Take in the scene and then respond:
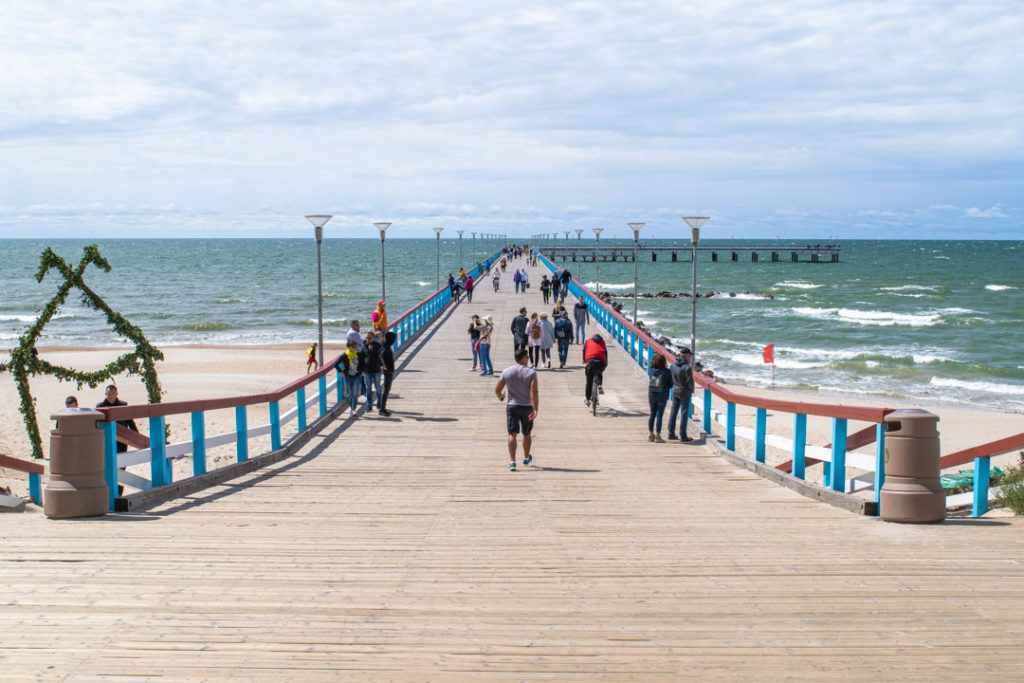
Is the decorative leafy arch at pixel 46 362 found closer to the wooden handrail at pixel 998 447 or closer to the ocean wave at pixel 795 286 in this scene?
the wooden handrail at pixel 998 447

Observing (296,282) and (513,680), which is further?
(296,282)

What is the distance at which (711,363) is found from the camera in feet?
125

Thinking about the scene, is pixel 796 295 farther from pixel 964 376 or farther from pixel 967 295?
pixel 964 376

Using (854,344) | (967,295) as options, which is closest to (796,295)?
(967,295)

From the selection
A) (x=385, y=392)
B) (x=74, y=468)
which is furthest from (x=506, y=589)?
(x=385, y=392)

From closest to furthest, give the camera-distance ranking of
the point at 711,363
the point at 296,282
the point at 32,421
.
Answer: the point at 32,421, the point at 711,363, the point at 296,282

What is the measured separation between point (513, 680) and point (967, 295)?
8188cm

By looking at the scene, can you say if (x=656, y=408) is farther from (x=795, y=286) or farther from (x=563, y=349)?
(x=795, y=286)

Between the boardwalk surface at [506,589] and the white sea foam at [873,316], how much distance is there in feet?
162

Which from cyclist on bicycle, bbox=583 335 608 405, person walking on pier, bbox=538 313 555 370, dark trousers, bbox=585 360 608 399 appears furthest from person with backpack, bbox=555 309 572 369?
dark trousers, bbox=585 360 608 399

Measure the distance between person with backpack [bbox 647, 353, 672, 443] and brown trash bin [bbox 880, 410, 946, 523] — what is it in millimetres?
5191

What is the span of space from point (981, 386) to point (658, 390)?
26.0 meters

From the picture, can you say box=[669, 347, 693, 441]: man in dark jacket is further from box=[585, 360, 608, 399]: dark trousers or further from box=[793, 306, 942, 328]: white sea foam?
box=[793, 306, 942, 328]: white sea foam

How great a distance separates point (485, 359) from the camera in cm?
1838
